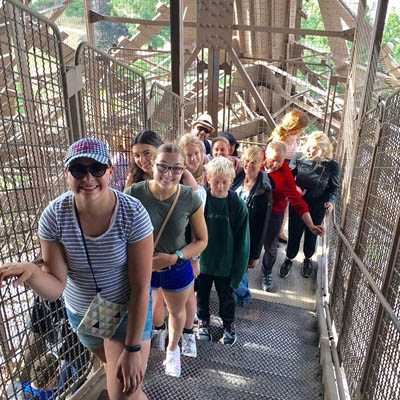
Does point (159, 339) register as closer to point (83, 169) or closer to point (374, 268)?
point (374, 268)

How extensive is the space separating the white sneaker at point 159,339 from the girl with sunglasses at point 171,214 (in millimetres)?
788

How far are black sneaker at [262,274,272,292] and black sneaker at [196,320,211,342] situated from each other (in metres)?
0.88

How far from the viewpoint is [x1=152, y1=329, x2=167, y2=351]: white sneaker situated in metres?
3.04

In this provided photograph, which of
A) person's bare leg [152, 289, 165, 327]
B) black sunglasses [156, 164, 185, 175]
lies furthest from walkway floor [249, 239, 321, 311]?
black sunglasses [156, 164, 185, 175]

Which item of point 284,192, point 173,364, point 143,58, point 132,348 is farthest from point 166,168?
point 143,58

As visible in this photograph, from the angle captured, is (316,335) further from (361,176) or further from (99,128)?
(99,128)

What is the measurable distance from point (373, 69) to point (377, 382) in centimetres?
264

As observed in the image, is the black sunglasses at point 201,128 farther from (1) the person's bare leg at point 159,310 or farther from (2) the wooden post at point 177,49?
(1) the person's bare leg at point 159,310

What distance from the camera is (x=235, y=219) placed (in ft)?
9.16

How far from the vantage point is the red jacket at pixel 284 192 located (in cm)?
347

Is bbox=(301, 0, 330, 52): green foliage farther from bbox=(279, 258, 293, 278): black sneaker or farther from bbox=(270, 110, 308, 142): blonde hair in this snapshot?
bbox=(279, 258, 293, 278): black sneaker

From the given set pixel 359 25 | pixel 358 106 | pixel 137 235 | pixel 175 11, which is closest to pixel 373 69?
pixel 358 106

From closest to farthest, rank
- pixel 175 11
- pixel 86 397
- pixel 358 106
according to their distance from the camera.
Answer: pixel 86 397 < pixel 358 106 < pixel 175 11

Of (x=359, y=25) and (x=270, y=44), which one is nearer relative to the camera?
(x=359, y=25)
